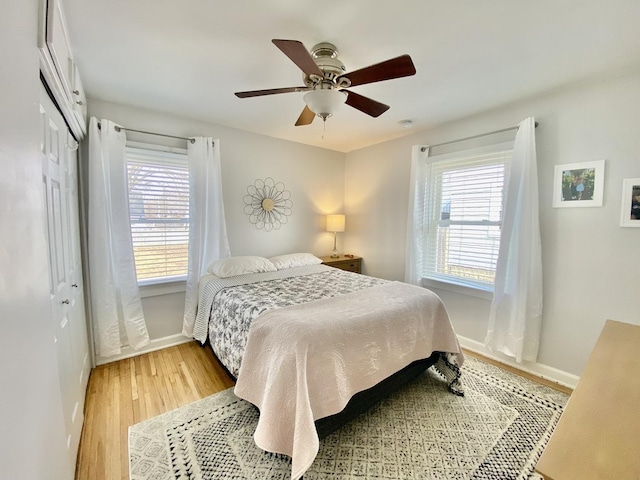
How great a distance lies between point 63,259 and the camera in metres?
1.63

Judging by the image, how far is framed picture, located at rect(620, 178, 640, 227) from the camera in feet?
6.43

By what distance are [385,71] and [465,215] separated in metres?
2.05

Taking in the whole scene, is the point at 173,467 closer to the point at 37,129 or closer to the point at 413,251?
the point at 37,129

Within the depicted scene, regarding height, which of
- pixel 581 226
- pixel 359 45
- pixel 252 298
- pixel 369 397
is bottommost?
pixel 369 397

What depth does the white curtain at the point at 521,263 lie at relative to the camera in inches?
92.4

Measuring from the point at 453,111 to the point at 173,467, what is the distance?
11.9 ft

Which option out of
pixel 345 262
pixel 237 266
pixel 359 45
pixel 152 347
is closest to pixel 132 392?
pixel 152 347

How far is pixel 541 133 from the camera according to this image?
2.39m

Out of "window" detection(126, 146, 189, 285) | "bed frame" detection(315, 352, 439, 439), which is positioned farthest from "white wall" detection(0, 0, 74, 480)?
"window" detection(126, 146, 189, 285)

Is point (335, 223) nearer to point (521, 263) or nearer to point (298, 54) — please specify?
point (521, 263)

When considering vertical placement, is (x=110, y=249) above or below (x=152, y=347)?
above

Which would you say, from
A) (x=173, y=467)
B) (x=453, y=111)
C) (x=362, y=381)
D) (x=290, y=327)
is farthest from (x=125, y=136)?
(x=453, y=111)

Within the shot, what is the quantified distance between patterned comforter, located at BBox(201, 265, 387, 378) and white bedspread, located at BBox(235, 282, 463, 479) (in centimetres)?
21

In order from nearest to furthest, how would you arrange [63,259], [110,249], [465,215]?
[63,259], [110,249], [465,215]
